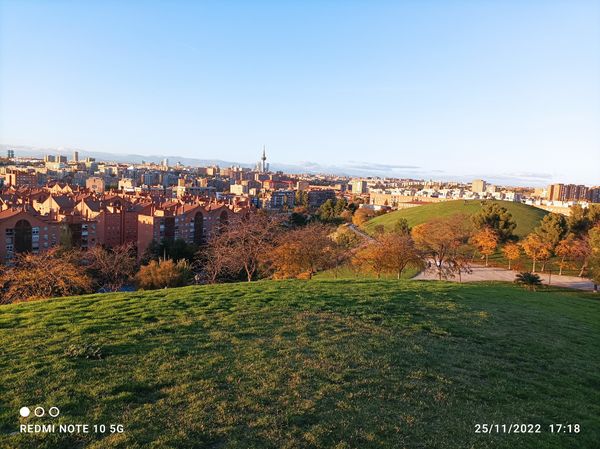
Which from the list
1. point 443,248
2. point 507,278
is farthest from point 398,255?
point 507,278

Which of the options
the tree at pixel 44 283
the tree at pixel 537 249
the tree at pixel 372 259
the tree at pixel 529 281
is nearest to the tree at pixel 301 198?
the tree at pixel 537 249

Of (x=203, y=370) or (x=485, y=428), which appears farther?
(x=203, y=370)

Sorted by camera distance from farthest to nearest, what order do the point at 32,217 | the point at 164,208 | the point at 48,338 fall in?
the point at 164,208, the point at 32,217, the point at 48,338

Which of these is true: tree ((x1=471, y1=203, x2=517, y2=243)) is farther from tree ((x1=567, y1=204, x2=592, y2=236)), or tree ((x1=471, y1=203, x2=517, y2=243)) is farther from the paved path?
the paved path

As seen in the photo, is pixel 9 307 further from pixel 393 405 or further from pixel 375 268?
pixel 375 268

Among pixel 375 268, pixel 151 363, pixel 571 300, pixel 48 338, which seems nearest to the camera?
pixel 151 363

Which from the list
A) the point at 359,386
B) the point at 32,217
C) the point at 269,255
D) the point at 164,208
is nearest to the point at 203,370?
the point at 359,386

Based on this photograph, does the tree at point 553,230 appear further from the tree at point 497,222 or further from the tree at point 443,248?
the tree at point 443,248
